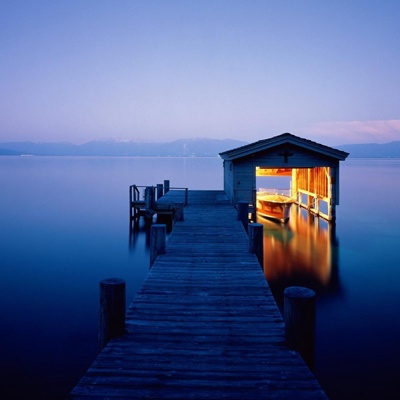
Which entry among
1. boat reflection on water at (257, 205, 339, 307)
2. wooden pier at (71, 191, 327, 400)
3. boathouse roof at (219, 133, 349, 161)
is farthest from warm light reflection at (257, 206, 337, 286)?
wooden pier at (71, 191, 327, 400)

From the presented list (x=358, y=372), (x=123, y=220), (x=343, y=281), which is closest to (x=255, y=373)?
(x=358, y=372)

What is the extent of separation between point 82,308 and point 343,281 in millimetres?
10461

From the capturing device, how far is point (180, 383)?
4.84 metres

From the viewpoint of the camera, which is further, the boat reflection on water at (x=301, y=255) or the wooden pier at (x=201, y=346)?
the boat reflection on water at (x=301, y=255)

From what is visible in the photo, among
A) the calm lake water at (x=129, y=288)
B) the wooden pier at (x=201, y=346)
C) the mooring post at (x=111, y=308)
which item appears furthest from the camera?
the calm lake water at (x=129, y=288)

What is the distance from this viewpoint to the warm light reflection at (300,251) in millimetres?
16797

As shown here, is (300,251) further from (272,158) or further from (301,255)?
(272,158)

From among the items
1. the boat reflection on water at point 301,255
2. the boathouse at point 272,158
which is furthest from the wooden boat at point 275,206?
the boathouse at point 272,158

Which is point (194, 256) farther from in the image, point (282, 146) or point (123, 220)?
point (123, 220)

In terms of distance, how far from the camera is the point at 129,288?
15.7m

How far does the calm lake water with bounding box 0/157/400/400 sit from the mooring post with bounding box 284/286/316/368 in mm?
3655

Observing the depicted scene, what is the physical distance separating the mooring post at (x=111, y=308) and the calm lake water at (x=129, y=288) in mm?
3621

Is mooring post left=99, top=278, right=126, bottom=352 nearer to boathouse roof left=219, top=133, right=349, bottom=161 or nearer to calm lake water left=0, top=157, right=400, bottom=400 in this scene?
calm lake water left=0, top=157, right=400, bottom=400

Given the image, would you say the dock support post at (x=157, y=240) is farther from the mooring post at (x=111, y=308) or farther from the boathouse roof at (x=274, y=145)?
the boathouse roof at (x=274, y=145)
